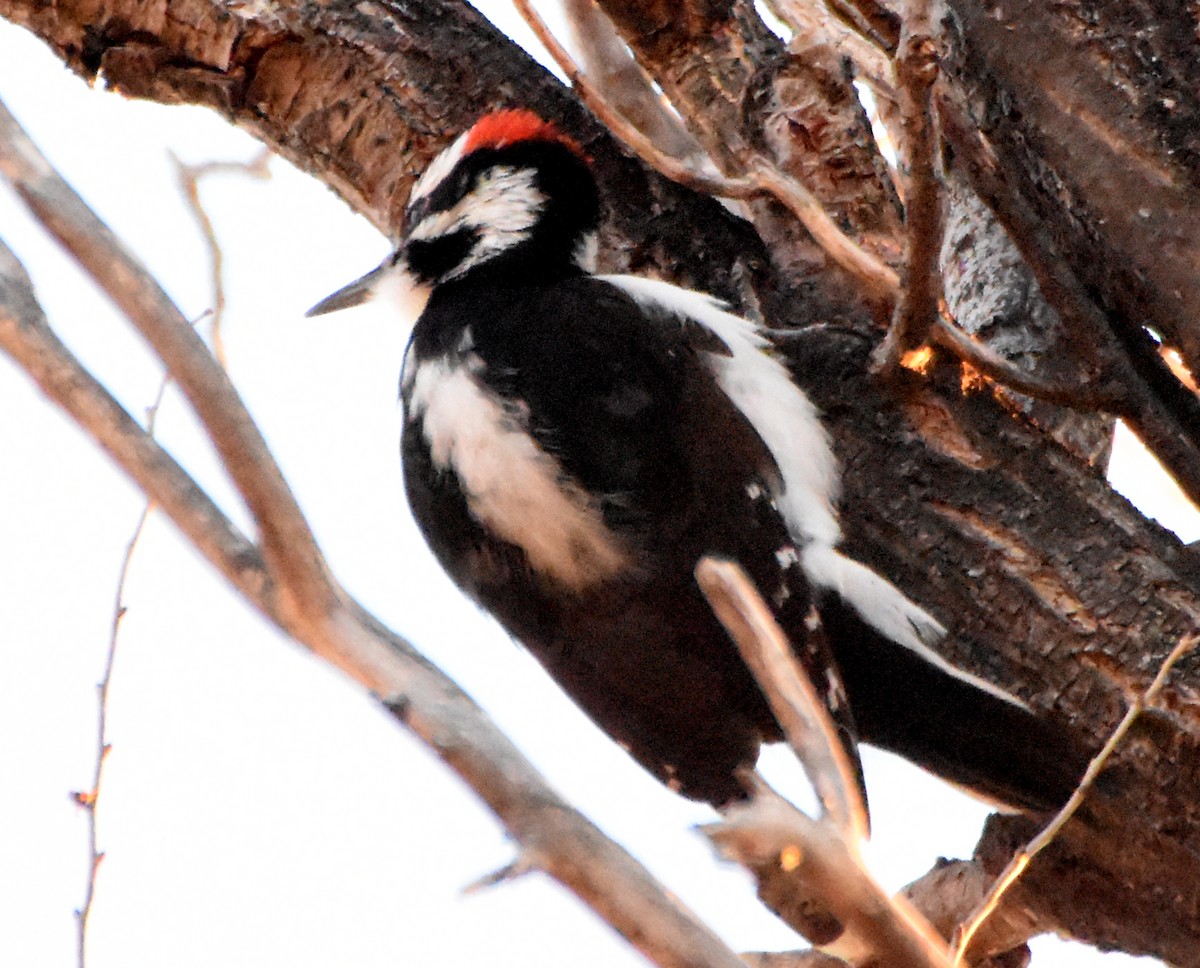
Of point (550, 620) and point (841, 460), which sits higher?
point (841, 460)

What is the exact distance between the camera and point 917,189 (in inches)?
75.8

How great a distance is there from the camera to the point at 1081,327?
2.20 m

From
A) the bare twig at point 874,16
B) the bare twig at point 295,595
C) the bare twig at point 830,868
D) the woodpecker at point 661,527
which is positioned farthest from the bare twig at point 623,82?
the bare twig at point 830,868

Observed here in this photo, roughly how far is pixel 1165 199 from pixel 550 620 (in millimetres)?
997

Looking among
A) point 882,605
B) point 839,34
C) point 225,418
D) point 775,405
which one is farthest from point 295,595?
point 839,34

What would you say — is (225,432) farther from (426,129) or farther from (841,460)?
(426,129)

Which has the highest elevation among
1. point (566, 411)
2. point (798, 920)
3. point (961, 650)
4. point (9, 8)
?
point (9, 8)

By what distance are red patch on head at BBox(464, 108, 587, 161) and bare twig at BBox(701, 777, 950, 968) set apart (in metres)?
1.63

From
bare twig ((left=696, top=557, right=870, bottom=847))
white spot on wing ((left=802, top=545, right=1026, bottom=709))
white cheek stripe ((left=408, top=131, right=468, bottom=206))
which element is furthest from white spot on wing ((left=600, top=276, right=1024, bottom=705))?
bare twig ((left=696, top=557, right=870, bottom=847))

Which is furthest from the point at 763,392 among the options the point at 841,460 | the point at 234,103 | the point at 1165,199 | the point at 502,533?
the point at 234,103

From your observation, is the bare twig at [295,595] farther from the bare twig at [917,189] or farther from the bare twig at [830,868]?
the bare twig at [917,189]

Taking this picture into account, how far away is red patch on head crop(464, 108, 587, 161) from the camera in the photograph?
2.56 meters

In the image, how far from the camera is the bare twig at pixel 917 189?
180cm

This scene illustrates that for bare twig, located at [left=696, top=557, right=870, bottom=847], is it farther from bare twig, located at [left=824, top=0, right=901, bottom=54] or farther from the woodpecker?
bare twig, located at [left=824, top=0, right=901, bottom=54]
